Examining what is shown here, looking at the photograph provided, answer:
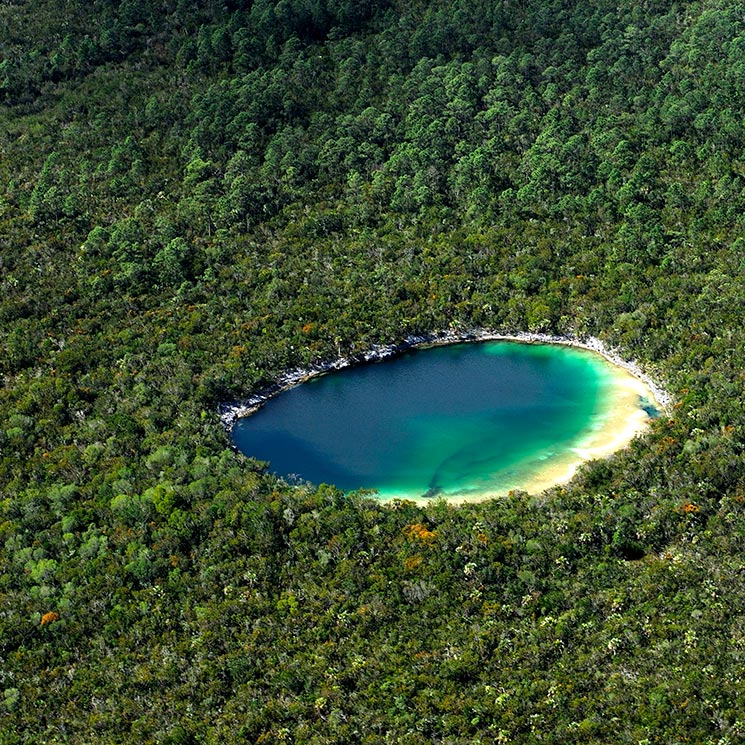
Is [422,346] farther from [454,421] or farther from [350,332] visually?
[454,421]

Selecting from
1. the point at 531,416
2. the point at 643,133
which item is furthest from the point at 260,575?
the point at 643,133

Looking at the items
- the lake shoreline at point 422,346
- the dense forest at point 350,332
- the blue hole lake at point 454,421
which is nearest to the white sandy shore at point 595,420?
the lake shoreline at point 422,346

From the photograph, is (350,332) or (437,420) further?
(350,332)

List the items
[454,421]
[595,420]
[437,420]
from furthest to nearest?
[437,420] < [454,421] < [595,420]

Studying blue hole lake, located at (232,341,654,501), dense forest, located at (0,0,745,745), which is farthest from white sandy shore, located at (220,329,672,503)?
dense forest, located at (0,0,745,745)

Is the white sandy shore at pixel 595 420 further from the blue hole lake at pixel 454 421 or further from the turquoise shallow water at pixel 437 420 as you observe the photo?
the turquoise shallow water at pixel 437 420

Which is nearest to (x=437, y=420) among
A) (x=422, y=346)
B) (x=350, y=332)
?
(x=422, y=346)

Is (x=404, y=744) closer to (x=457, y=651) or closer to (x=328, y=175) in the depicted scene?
(x=457, y=651)
